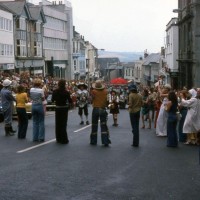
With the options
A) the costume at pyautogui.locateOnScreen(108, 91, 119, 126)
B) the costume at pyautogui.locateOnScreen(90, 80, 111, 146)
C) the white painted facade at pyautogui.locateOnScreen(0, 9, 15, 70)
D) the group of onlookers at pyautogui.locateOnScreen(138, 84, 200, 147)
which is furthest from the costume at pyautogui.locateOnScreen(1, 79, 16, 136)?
the white painted facade at pyautogui.locateOnScreen(0, 9, 15, 70)

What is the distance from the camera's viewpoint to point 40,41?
73375 millimetres

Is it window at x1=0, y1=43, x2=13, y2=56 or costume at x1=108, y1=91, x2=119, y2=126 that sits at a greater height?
window at x1=0, y1=43, x2=13, y2=56

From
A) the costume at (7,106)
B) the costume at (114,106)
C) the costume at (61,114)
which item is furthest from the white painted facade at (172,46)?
the costume at (61,114)

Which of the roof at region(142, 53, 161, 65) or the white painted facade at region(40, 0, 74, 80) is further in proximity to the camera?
the roof at region(142, 53, 161, 65)

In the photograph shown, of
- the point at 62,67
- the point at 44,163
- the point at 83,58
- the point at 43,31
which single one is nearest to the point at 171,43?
the point at 43,31

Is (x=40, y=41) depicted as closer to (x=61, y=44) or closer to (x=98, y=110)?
(x=61, y=44)

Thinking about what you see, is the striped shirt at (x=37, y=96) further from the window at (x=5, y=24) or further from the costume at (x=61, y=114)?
the window at (x=5, y=24)

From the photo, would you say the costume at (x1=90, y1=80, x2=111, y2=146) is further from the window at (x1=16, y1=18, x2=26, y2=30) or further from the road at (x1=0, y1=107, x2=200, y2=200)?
the window at (x1=16, y1=18, x2=26, y2=30)

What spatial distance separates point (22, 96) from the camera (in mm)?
14867

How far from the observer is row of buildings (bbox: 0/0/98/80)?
58.7 m

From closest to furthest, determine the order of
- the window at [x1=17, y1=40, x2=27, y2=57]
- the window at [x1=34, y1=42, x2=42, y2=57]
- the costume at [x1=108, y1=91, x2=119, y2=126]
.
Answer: the costume at [x1=108, y1=91, x2=119, y2=126]
the window at [x1=17, y1=40, x2=27, y2=57]
the window at [x1=34, y1=42, x2=42, y2=57]

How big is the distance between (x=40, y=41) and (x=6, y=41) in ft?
53.2

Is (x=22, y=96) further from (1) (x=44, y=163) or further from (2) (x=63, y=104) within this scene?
(1) (x=44, y=163)

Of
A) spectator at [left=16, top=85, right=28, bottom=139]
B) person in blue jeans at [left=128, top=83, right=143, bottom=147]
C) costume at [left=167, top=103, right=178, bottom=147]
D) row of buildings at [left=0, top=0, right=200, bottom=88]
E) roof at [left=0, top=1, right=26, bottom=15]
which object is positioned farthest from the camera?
roof at [left=0, top=1, right=26, bottom=15]
